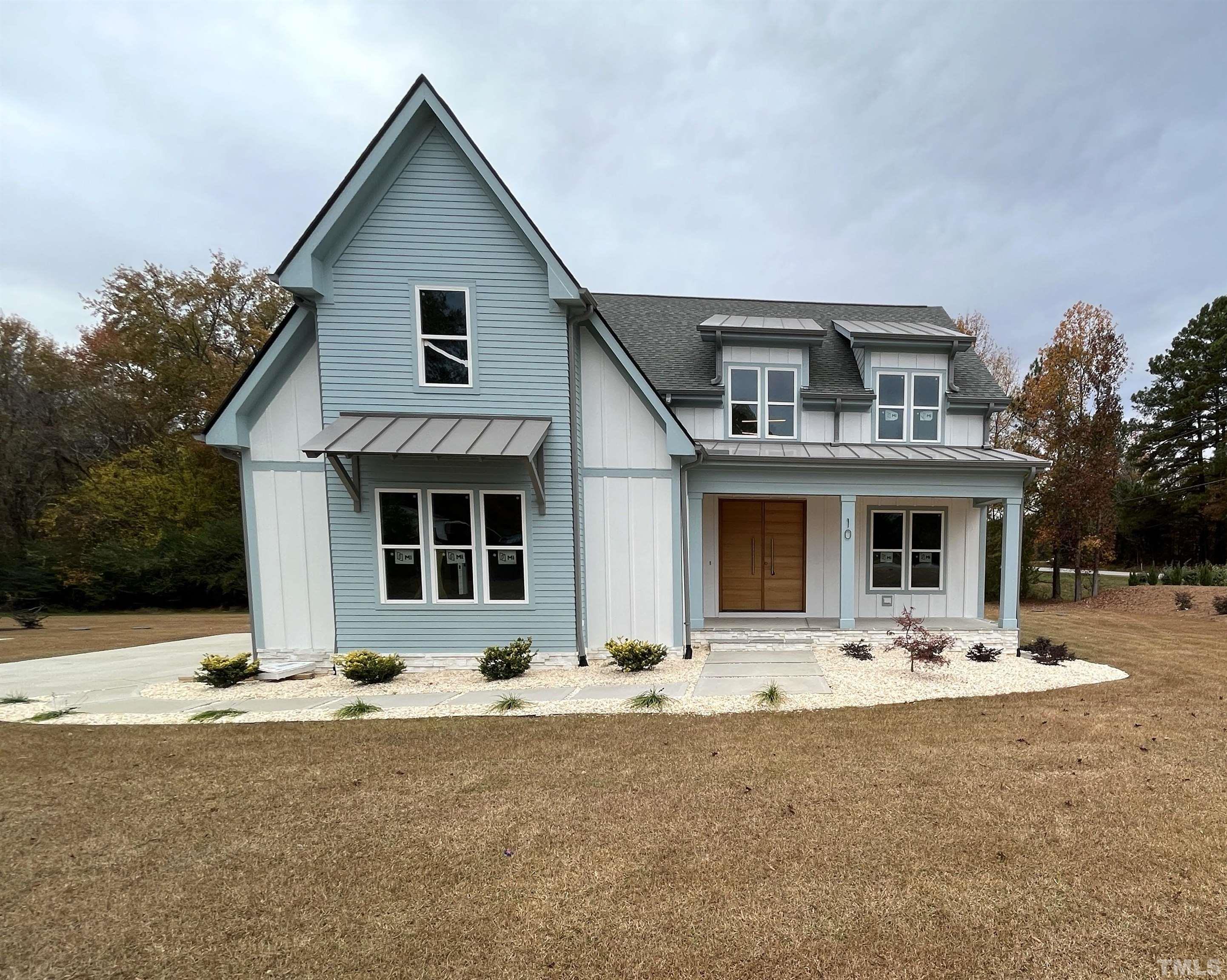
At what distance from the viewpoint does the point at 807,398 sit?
10.6 metres

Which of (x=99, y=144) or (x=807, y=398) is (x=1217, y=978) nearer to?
(x=807, y=398)

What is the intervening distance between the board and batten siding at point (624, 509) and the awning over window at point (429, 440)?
107cm

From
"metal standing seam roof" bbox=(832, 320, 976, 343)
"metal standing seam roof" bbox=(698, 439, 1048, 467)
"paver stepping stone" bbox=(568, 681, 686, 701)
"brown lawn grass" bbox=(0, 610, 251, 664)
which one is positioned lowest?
"brown lawn grass" bbox=(0, 610, 251, 664)

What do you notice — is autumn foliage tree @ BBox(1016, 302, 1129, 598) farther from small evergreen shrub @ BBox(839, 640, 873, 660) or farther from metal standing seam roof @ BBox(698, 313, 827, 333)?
small evergreen shrub @ BBox(839, 640, 873, 660)

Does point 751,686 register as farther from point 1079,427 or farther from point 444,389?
point 1079,427

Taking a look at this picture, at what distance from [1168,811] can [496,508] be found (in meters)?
8.05

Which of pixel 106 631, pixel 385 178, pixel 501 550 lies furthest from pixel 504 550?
pixel 106 631

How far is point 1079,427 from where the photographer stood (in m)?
17.0

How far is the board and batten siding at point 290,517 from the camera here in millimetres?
8125

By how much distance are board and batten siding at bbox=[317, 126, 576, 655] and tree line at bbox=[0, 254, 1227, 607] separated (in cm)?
1763

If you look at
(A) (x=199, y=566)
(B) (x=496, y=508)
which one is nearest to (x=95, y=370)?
(A) (x=199, y=566)

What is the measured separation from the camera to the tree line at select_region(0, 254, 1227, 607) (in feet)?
56.5

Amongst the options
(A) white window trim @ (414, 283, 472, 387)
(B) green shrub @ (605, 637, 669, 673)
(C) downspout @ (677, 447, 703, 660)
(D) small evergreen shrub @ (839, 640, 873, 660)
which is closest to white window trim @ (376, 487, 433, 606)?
(A) white window trim @ (414, 283, 472, 387)

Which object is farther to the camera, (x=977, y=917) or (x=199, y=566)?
(x=199, y=566)
